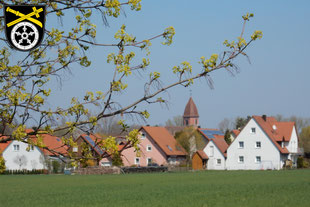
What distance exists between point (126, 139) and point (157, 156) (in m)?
90.1

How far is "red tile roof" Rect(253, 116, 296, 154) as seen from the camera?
88125 millimetres

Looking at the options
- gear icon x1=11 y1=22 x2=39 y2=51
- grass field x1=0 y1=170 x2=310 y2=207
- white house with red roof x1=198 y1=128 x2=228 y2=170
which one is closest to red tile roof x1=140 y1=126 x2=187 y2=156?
white house with red roof x1=198 y1=128 x2=228 y2=170

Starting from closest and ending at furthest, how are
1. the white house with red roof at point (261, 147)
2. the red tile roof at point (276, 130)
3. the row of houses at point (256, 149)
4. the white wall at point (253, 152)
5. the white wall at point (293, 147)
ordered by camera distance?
the white wall at point (253, 152) < the white house with red roof at point (261, 147) < the row of houses at point (256, 149) < the red tile roof at point (276, 130) < the white wall at point (293, 147)

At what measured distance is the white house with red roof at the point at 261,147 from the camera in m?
86.9

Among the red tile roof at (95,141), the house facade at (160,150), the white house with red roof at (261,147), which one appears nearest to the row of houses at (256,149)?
the white house with red roof at (261,147)

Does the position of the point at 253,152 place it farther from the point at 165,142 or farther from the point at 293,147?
the point at 165,142

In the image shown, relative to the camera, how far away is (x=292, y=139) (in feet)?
304

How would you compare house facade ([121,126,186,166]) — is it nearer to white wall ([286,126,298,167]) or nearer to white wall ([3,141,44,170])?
white wall ([3,141,44,170])

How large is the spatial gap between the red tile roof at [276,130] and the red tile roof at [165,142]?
44.9 ft

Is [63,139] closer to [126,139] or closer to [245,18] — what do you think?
[126,139]

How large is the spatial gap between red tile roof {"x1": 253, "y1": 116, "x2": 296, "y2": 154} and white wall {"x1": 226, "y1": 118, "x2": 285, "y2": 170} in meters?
0.55

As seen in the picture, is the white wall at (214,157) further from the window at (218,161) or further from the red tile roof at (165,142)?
the red tile roof at (165,142)

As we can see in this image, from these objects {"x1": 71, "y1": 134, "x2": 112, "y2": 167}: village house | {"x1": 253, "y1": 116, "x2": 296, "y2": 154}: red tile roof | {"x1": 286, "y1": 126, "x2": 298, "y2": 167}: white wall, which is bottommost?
{"x1": 71, "y1": 134, "x2": 112, "y2": 167}: village house

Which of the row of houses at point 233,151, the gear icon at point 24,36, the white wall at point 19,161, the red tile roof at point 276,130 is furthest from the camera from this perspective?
the red tile roof at point 276,130
